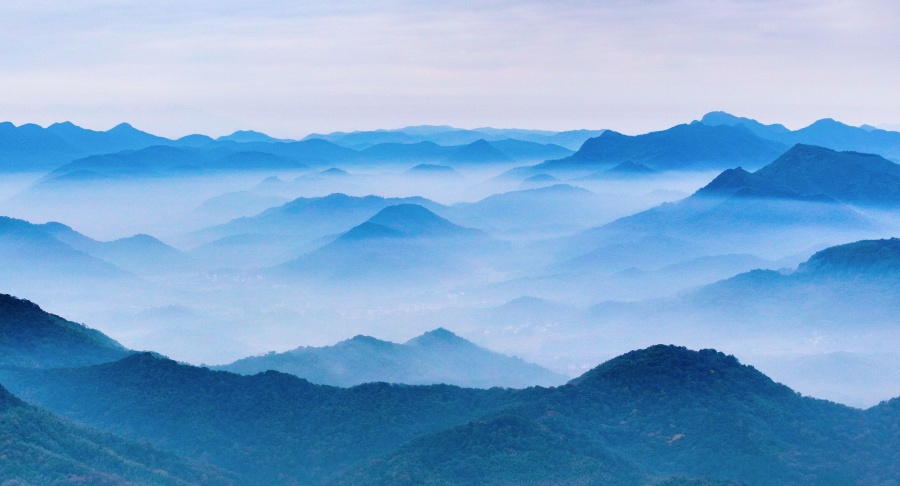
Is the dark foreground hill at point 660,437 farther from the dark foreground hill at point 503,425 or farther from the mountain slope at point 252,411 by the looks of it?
the mountain slope at point 252,411

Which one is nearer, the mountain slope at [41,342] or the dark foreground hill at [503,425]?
the dark foreground hill at [503,425]

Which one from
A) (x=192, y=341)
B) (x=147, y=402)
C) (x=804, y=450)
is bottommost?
(x=804, y=450)

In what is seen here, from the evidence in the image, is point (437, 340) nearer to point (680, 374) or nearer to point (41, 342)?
point (41, 342)

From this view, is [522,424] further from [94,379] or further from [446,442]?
[94,379]

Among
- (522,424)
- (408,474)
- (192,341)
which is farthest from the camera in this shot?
(192,341)

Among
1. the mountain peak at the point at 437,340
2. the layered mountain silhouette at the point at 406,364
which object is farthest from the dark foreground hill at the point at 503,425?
the mountain peak at the point at 437,340

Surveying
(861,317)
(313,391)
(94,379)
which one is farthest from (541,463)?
(861,317)
